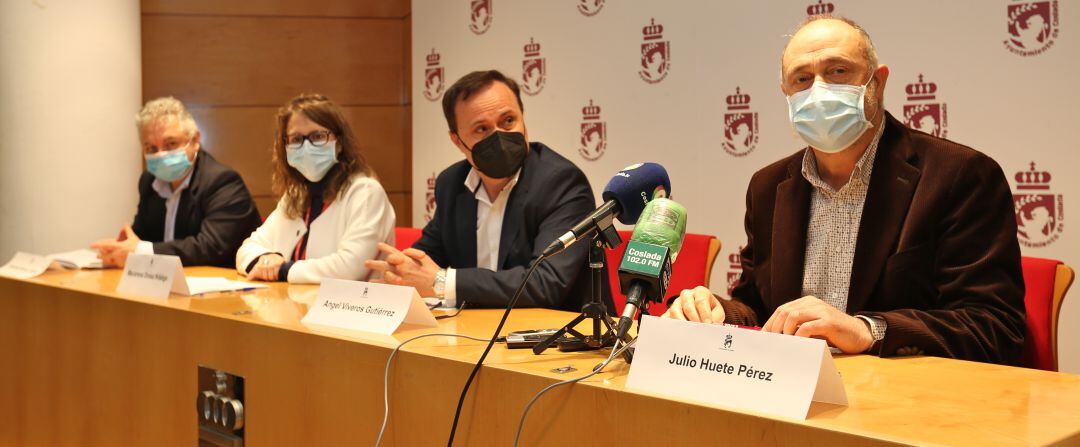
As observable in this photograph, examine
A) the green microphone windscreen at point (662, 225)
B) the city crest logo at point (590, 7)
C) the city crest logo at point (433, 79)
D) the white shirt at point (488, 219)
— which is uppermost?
the city crest logo at point (590, 7)

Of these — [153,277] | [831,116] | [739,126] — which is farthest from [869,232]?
[739,126]

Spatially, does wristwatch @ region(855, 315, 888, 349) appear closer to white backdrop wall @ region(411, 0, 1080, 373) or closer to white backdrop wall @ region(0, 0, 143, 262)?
white backdrop wall @ region(411, 0, 1080, 373)

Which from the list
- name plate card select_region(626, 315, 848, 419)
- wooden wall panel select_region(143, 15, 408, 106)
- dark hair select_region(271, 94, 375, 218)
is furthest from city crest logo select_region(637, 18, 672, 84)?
name plate card select_region(626, 315, 848, 419)

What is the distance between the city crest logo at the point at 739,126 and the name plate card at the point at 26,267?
2.56m

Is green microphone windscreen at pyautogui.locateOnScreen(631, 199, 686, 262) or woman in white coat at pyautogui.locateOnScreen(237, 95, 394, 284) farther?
woman in white coat at pyautogui.locateOnScreen(237, 95, 394, 284)

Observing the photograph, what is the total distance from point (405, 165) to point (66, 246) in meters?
1.88

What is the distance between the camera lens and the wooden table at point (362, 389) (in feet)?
3.75

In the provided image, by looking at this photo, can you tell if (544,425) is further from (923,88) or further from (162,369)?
(923,88)

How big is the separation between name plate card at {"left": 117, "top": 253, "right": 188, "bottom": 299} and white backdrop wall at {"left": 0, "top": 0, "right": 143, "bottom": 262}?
2369 mm

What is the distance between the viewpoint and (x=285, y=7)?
17.8ft

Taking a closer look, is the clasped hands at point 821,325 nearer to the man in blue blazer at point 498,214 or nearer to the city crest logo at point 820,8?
the man in blue blazer at point 498,214

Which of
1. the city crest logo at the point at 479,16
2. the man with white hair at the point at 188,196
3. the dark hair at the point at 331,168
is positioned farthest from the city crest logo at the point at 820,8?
the man with white hair at the point at 188,196

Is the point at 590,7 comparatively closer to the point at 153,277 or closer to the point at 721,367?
the point at 153,277

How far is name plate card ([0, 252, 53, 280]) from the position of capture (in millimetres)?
3020
